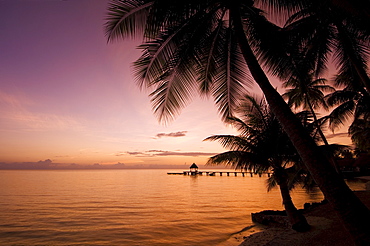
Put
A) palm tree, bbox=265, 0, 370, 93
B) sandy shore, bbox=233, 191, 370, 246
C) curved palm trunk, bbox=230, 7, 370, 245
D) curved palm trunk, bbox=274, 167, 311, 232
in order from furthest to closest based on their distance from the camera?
curved palm trunk, bbox=274, 167, 311, 232
palm tree, bbox=265, 0, 370, 93
sandy shore, bbox=233, 191, 370, 246
curved palm trunk, bbox=230, 7, 370, 245

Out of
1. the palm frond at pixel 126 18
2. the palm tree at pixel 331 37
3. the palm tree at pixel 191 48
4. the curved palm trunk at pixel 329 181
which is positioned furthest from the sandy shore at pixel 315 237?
the palm frond at pixel 126 18

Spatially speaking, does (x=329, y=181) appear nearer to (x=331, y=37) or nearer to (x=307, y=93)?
(x=307, y=93)

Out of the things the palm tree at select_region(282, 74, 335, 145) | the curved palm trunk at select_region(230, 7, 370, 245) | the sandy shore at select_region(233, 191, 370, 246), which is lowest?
the sandy shore at select_region(233, 191, 370, 246)

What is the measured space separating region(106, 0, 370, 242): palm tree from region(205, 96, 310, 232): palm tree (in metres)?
2.12

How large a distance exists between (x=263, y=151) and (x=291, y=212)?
247 centimetres

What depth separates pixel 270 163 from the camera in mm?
8711

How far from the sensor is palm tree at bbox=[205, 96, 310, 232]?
8.37 meters

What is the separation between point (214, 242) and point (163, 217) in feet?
19.7

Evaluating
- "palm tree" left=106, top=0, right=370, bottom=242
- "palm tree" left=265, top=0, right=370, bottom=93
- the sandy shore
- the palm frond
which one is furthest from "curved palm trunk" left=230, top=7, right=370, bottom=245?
"palm tree" left=265, top=0, right=370, bottom=93

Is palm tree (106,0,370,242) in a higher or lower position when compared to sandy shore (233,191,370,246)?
higher

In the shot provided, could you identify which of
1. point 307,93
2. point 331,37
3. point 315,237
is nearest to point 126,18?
point 307,93

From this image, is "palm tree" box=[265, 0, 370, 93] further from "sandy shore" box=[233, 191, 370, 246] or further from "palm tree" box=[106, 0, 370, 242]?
"sandy shore" box=[233, 191, 370, 246]

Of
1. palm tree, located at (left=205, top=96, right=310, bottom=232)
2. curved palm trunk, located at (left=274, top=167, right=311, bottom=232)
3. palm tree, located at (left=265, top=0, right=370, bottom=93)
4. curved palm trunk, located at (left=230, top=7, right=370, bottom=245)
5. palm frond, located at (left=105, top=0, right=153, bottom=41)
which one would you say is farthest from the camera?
palm tree, located at (left=205, top=96, right=310, bottom=232)

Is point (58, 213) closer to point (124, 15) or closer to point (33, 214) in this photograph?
point (33, 214)
